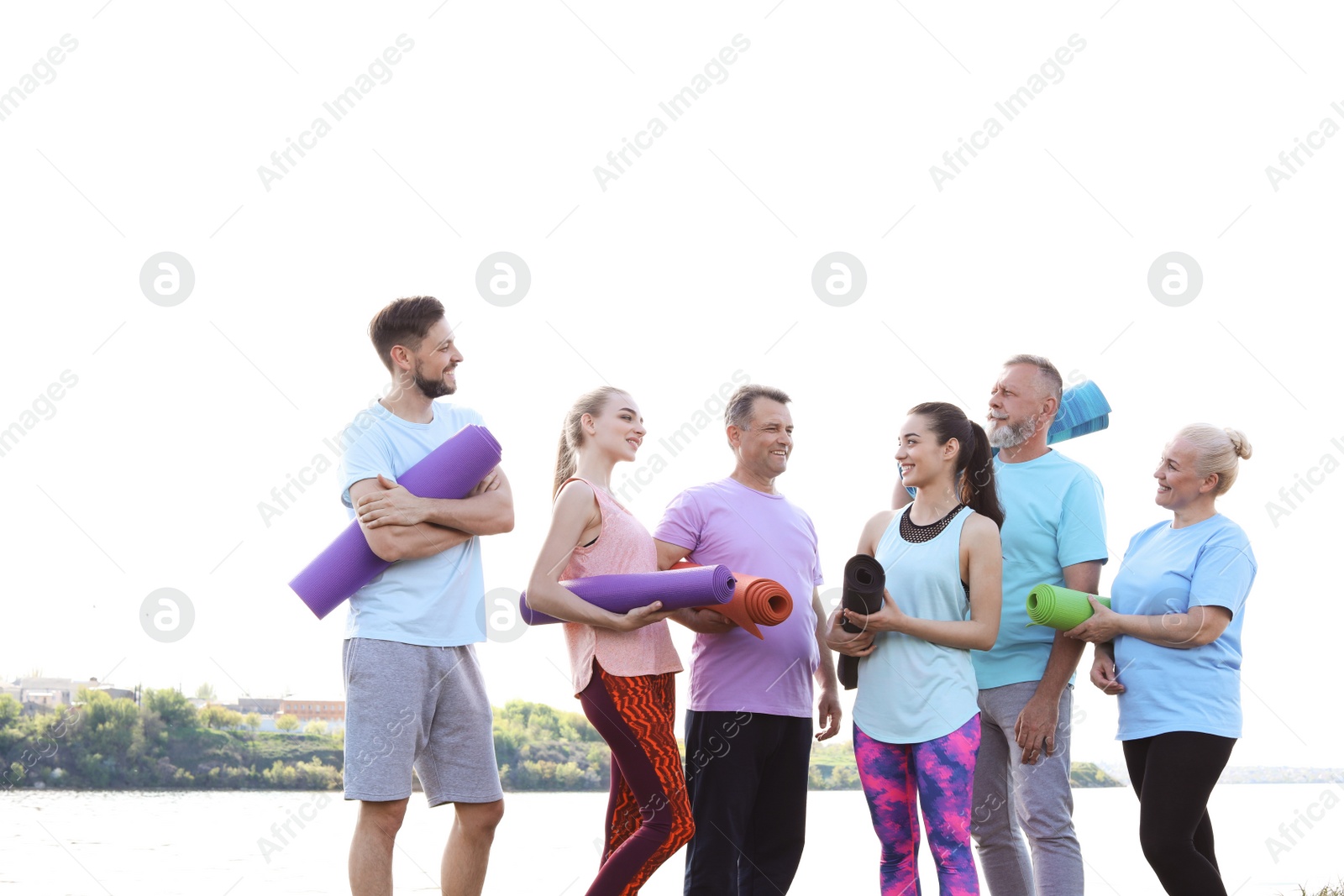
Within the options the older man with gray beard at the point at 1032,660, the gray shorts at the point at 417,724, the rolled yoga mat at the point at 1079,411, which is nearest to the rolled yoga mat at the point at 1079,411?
the rolled yoga mat at the point at 1079,411

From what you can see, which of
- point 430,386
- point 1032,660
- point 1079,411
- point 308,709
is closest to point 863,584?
point 1032,660

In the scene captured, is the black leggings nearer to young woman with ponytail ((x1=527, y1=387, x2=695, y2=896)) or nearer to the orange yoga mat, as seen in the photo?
the orange yoga mat

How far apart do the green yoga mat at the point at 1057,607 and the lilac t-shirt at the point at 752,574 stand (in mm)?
642

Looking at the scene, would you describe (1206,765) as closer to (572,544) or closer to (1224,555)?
Answer: (1224,555)

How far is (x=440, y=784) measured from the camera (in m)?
2.53

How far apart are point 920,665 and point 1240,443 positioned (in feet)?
3.65

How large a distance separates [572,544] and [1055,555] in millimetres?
1354

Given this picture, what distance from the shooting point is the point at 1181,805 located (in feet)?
8.28

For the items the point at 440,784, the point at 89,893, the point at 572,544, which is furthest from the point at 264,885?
the point at 572,544

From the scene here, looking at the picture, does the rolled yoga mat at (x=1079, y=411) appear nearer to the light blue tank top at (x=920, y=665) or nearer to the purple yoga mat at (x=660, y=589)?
the light blue tank top at (x=920, y=665)

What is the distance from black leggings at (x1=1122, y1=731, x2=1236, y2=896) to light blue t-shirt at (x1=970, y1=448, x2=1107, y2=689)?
1.21ft

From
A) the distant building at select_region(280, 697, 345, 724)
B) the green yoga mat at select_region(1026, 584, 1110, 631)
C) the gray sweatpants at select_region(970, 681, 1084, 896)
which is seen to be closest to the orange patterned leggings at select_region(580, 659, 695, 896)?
the gray sweatpants at select_region(970, 681, 1084, 896)

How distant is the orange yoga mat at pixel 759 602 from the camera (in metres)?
2.58

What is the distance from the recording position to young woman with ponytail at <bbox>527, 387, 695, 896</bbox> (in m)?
2.53
